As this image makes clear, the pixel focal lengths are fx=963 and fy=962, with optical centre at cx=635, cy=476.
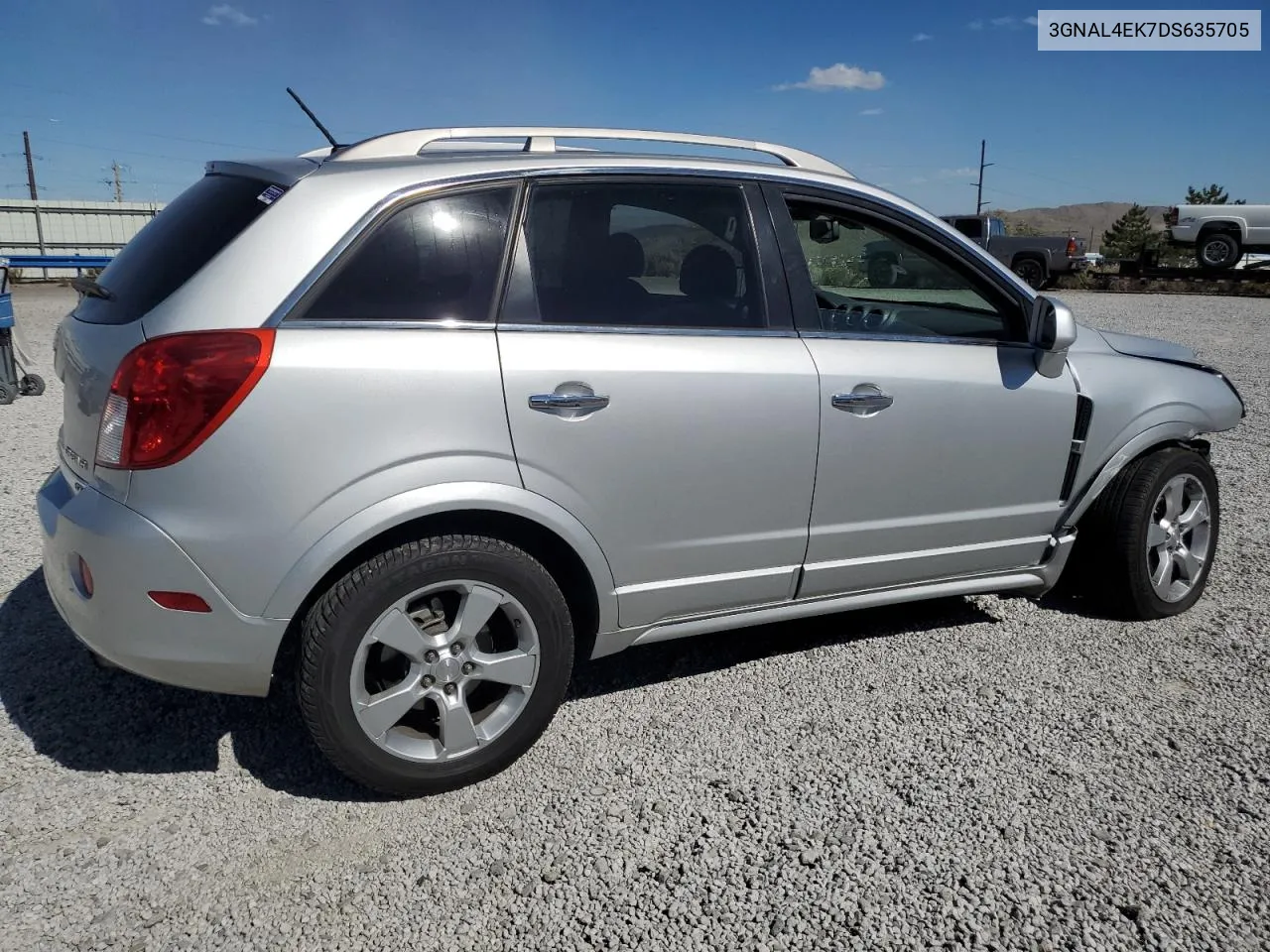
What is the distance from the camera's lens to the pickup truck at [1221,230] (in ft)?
76.9

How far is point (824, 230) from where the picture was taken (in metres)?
3.53

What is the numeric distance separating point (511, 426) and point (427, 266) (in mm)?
519

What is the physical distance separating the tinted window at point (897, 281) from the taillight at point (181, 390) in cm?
189

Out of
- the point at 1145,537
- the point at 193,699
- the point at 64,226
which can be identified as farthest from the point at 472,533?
the point at 64,226

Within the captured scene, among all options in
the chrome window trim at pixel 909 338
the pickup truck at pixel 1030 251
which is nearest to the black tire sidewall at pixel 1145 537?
the chrome window trim at pixel 909 338

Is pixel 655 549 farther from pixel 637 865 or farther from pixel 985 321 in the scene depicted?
pixel 985 321

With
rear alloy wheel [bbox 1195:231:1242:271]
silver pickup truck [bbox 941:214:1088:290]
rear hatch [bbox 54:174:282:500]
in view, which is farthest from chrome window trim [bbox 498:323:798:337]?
rear alloy wheel [bbox 1195:231:1242:271]

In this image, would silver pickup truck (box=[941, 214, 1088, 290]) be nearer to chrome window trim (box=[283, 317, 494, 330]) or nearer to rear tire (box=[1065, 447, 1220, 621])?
rear tire (box=[1065, 447, 1220, 621])

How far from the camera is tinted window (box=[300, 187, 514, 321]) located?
104 inches

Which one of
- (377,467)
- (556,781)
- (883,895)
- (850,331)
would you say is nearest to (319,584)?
(377,467)

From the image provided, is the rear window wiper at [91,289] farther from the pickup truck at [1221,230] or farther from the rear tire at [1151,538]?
the pickup truck at [1221,230]

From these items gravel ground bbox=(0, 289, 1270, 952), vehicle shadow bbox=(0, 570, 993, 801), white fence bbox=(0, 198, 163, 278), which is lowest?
gravel ground bbox=(0, 289, 1270, 952)

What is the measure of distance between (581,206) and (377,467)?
3.54ft

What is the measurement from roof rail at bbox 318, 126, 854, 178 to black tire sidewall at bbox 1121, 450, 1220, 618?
1.83m
